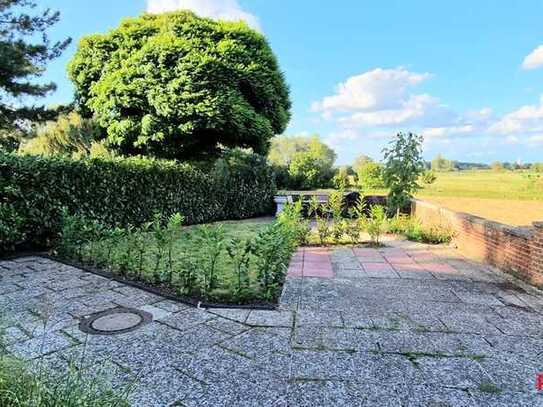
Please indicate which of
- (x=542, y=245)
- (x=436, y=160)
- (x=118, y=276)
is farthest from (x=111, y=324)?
(x=436, y=160)

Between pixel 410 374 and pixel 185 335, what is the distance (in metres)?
1.59

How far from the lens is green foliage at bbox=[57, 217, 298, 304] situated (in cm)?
356

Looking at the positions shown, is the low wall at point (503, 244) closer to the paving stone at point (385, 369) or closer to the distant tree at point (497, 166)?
the paving stone at point (385, 369)

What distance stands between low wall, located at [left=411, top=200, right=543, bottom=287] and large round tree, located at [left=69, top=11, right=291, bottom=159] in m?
6.14

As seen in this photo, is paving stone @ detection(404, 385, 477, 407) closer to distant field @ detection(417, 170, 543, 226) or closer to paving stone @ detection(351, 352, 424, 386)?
paving stone @ detection(351, 352, 424, 386)

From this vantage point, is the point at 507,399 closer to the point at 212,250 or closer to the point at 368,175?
the point at 212,250

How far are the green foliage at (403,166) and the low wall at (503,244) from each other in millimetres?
1210

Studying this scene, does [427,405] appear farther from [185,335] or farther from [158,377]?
[185,335]

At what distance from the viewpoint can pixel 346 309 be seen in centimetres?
319

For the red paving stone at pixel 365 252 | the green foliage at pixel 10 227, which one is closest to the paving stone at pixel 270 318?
the red paving stone at pixel 365 252

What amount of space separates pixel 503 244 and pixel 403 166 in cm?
322

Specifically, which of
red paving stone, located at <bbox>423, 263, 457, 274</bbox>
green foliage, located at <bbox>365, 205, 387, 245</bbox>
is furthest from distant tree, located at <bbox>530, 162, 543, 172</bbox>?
red paving stone, located at <bbox>423, 263, 457, 274</bbox>

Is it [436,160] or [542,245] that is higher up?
[436,160]

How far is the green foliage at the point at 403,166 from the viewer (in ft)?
24.5
